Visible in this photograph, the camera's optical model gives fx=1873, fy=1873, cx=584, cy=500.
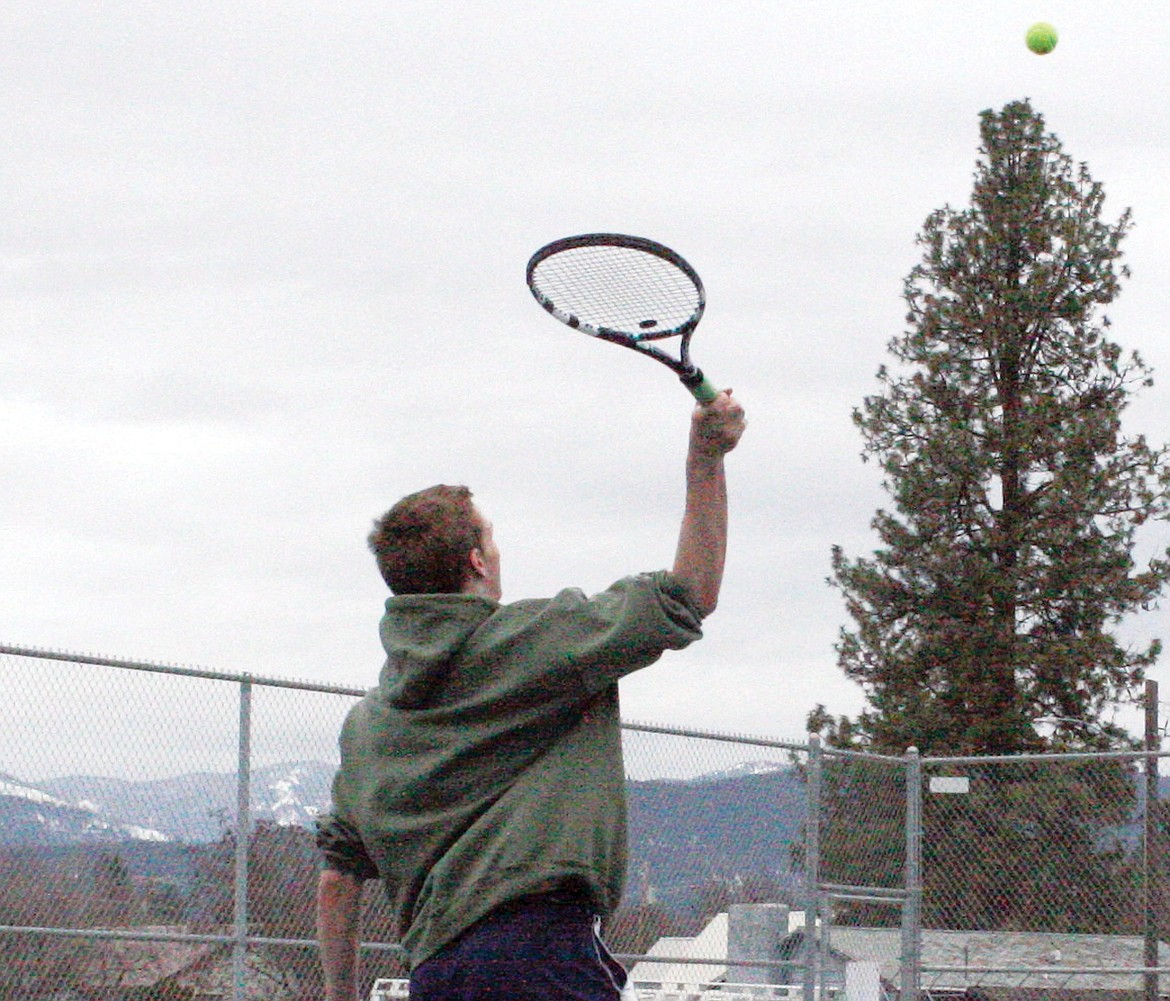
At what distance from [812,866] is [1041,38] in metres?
8.04

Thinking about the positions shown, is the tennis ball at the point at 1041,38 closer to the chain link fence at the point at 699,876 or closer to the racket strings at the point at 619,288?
the chain link fence at the point at 699,876

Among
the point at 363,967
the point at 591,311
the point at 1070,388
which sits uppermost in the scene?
the point at 1070,388

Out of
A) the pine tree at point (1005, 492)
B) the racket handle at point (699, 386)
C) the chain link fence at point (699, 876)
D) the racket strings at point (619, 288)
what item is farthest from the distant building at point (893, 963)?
the pine tree at point (1005, 492)

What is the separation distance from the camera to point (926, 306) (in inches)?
1393

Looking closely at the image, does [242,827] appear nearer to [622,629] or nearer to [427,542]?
[427,542]

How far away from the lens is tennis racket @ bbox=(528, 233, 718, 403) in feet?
11.6

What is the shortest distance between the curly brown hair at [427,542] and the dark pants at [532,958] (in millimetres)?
517

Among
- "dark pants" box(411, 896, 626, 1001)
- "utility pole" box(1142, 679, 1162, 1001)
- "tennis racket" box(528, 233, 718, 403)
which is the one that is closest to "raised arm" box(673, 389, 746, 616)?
"dark pants" box(411, 896, 626, 1001)

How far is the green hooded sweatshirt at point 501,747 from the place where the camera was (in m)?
2.70

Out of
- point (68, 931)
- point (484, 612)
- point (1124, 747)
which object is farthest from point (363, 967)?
point (1124, 747)

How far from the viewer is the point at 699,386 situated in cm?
301

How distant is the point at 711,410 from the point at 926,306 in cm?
3335

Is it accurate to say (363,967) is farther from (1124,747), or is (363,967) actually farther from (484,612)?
(1124,747)

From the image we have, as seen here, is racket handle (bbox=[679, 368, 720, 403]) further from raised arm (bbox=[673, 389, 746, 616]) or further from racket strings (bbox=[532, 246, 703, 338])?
racket strings (bbox=[532, 246, 703, 338])
